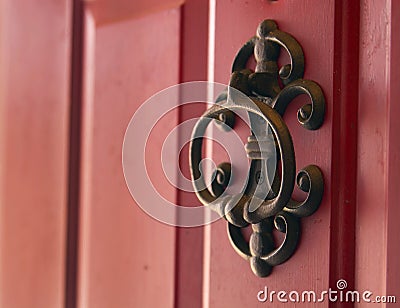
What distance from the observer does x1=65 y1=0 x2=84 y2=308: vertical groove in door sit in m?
0.69

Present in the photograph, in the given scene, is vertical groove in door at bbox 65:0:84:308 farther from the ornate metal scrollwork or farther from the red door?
the ornate metal scrollwork

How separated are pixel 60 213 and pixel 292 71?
1.15 feet

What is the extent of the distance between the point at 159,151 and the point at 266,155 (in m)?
0.15

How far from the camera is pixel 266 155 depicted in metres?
0.46

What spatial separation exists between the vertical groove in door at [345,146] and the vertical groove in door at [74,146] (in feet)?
1.09

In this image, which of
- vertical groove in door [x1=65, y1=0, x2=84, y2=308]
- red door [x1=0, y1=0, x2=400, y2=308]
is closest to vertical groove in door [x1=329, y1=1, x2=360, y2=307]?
red door [x1=0, y1=0, x2=400, y2=308]

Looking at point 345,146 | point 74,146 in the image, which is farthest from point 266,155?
point 74,146

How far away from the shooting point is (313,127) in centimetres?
44

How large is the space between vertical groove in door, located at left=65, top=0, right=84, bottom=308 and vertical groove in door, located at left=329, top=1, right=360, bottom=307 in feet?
1.09

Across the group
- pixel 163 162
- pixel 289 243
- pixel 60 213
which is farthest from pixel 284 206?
pixel 60 213

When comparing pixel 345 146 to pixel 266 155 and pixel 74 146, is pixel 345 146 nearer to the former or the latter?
pixel 266 155

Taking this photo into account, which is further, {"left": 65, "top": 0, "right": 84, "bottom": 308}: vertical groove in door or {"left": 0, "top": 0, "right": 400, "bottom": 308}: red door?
{"left": 65, "top": 0, "right": 84, "bottom": 308}: vertical groove in door

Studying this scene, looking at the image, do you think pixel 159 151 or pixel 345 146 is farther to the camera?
pixel 159 151

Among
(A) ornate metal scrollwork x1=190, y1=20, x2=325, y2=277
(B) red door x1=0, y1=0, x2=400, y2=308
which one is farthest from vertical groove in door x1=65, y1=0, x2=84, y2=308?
(A) ornate metal scrollwork x1=190, y1=20, x2=325, y2=277
